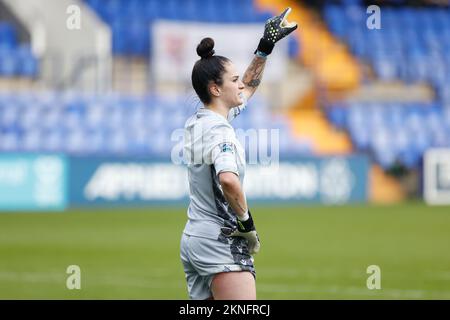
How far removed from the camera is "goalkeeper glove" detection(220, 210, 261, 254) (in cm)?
555

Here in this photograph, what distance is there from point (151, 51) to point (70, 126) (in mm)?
3570

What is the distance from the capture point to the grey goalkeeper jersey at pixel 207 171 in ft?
18.3

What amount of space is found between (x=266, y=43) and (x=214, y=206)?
135 centimetres

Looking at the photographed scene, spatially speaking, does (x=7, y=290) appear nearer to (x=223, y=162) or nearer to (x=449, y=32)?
(x=223, y=162)

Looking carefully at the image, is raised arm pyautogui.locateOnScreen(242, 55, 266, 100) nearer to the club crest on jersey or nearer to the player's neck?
the player's neck

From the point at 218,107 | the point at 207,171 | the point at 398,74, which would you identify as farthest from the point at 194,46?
the point at 207,171

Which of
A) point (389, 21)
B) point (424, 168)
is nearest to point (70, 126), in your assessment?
point (424, 168)

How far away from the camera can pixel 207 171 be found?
223 inches

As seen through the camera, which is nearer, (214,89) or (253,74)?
(214,89)
